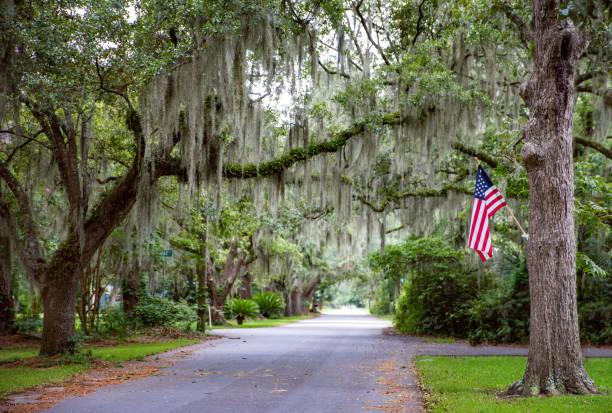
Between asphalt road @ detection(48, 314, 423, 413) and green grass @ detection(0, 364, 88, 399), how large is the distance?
116 centimetres

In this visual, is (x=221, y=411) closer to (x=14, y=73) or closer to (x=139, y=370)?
(x=139, y=370)

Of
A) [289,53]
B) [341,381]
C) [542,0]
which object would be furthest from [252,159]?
[542,0]

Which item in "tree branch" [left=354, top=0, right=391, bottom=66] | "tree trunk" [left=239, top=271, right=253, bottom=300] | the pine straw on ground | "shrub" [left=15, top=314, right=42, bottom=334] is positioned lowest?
the pine straw on ground

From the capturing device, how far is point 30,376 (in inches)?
305

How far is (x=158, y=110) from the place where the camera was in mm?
9102

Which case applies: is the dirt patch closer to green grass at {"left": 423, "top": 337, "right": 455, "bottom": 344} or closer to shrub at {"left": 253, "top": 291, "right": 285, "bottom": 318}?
green grass at {"left": 423, "top": 337, "right": 455, "bottom": 344}

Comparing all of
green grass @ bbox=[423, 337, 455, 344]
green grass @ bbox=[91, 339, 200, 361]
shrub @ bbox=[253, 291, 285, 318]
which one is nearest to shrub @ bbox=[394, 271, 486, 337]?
green grass @ bbox=[423, 337, 455, 344]

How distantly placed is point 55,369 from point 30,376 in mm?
789

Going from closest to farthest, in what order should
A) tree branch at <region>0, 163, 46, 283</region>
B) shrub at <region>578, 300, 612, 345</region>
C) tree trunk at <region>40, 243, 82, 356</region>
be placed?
tree trunk at <region>40, 243, 82, 356</region>
tree branch at <region>0, 163, 46, 283</region>
shrub at <region>578, 300, 612, 345</region>

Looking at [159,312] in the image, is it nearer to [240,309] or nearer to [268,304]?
[240,309]

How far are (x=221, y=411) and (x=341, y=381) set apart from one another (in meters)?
2.54

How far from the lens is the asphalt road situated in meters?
5.66

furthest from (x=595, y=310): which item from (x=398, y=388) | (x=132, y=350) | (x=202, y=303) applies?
(x=132, y=350)

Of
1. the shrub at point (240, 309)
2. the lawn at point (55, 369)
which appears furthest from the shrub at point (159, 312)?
the shrub at point (240, 309)
